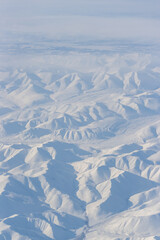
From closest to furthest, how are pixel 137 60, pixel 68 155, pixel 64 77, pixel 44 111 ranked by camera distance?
pixel 68 155, pixel 44 111, pixel 64 77, pixel 137 60

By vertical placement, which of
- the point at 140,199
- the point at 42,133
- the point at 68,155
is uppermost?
the point at 42,133

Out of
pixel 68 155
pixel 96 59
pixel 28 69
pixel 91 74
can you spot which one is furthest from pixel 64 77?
pixel 68 155

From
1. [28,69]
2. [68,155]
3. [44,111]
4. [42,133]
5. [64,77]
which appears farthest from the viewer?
[28,69]

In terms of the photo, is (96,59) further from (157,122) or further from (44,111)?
(157,122)

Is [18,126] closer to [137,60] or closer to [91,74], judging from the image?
[91,74]

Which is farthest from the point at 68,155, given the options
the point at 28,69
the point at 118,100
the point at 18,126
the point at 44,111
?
the point at 28,69

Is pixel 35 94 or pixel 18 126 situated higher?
pixel 35 94

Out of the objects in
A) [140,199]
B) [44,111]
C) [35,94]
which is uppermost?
[35,94]

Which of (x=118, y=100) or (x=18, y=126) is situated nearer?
(x=18, y=126)

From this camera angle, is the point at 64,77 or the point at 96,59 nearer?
the point at 64,77
